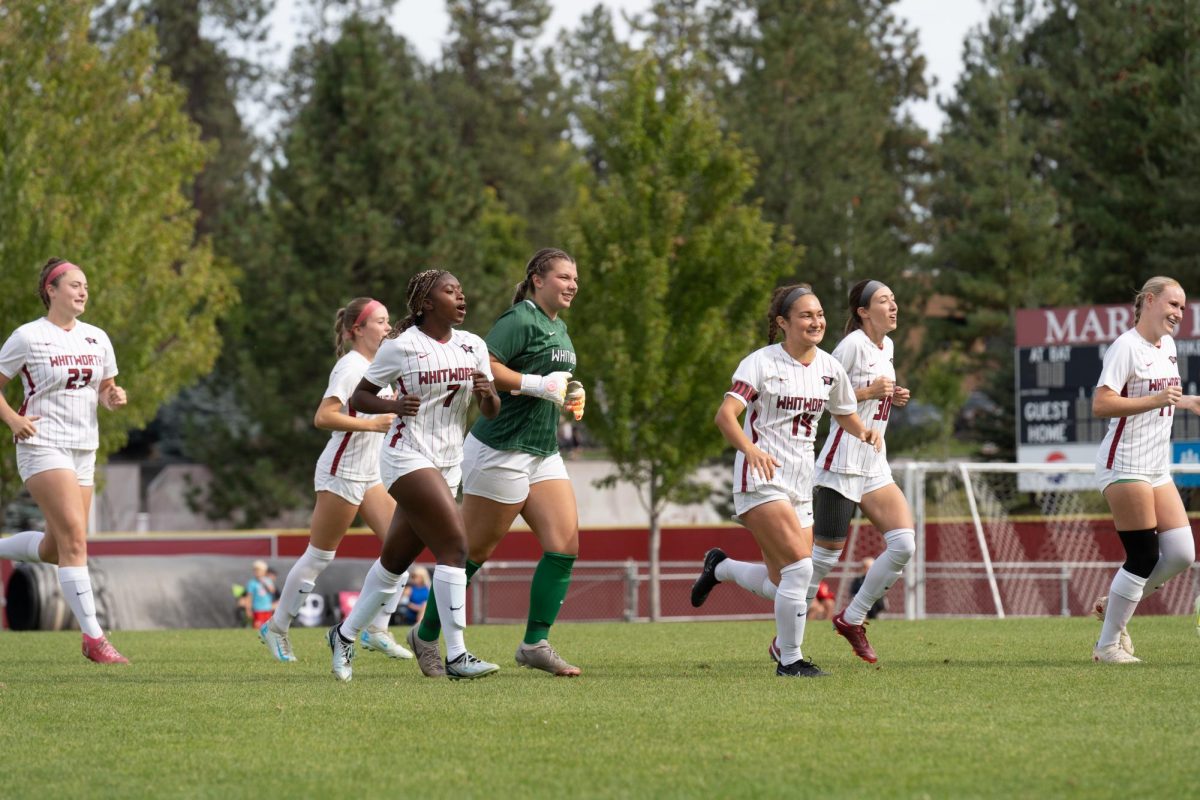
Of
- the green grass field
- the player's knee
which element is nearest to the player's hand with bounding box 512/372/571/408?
the green grass field

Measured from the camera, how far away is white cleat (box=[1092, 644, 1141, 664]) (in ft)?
32.0

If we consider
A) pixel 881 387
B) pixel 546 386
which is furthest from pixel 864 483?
pixel 546 386

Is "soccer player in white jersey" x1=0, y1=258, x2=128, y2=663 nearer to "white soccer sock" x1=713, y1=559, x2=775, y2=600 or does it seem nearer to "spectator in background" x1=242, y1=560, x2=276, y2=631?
"white soccer sock" x1=713, y1=559, x2=775, y2=600

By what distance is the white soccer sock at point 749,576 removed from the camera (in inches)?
395

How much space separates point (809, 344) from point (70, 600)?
4.68m

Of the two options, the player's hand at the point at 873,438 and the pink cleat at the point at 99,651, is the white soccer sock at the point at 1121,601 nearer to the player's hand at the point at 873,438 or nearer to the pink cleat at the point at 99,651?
the player's hand at the point at 873,438

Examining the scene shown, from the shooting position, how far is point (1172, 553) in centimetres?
970

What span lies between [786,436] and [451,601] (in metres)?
1.98

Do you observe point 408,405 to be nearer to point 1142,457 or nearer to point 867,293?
point 867,293

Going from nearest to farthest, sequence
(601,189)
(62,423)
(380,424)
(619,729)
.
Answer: (619,729)
(380,424)
(62,423)
(601,189)

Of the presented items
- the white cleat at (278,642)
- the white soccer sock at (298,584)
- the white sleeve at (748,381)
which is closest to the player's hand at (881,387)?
the white sleeve at (748,381)

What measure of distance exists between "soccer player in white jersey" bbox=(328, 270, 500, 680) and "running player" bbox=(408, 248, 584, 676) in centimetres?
21

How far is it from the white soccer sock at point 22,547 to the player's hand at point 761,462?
14.8 feet

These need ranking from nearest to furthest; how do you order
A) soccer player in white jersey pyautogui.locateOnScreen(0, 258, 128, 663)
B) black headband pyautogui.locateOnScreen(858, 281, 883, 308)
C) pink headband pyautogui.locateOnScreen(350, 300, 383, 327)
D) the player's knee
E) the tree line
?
the player's knee, soccer player in white jersey pyautogui.locateOnScreen(0, 258, 128, 663), black headband pyautogui.locateOnScreen(858, 281, 883, 308), pink headband pyautogui.locateOnScreen(350, 300, 383, 327), the tree line
